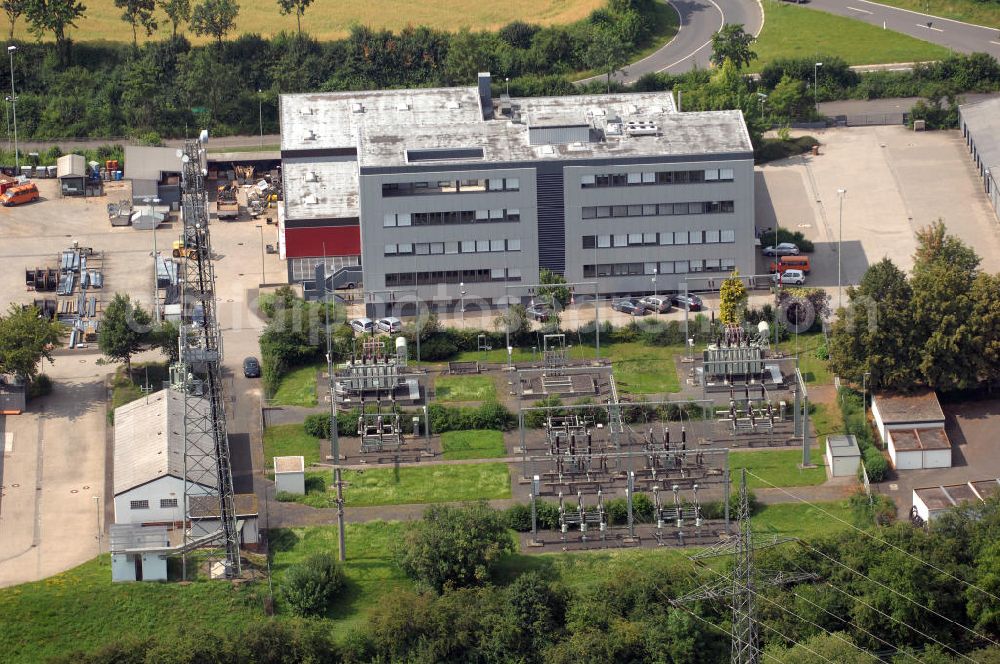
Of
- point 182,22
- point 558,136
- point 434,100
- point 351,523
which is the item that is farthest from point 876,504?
point 182,22

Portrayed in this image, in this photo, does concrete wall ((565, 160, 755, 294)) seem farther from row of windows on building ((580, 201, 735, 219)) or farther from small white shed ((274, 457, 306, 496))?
small white shed ((274, 457, 306, 496))

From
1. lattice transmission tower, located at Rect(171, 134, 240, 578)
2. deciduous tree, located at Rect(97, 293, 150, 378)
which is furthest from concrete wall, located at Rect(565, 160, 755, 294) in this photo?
lattice transmission tower, located at Rect(171, 134, 240, 578)

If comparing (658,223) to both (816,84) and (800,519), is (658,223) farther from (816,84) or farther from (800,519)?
(816,84)

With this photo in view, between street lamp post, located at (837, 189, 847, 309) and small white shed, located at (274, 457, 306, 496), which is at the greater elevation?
street lamp post, located at (837, 189, 847, 309)

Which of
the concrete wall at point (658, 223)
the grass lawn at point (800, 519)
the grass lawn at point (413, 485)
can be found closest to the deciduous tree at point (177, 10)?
the concrete wall at point (658, 223)

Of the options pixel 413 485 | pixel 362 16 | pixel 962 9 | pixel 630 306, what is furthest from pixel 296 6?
pixel 413 485

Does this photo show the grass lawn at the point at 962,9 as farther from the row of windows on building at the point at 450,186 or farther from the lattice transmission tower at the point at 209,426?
the lattice transmission tower at the point at 209,426
